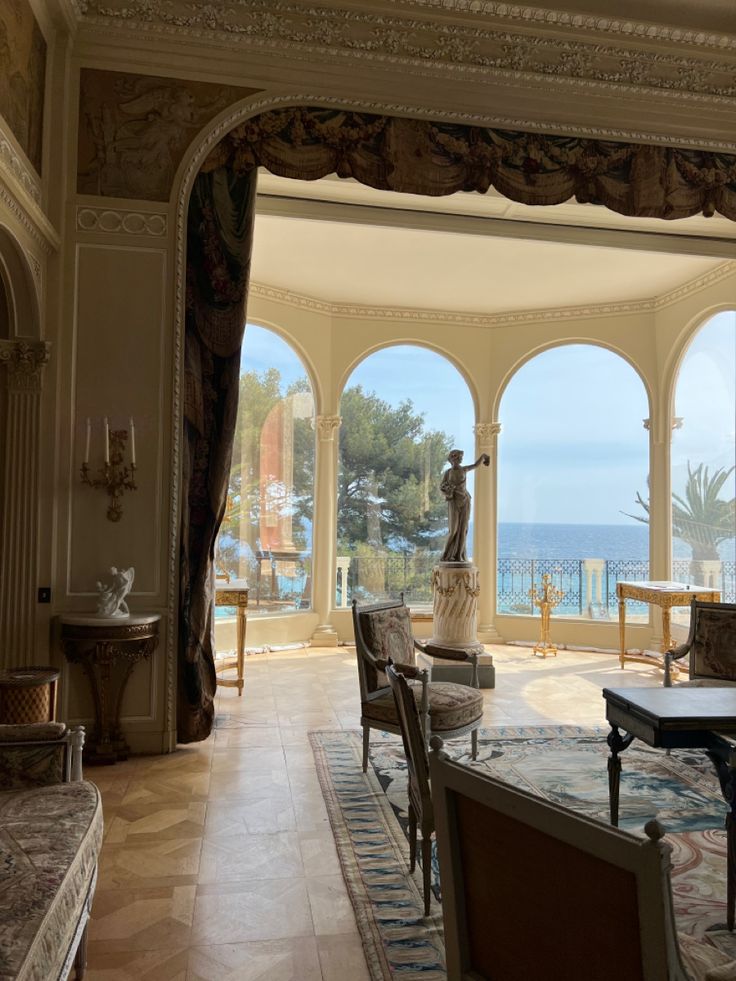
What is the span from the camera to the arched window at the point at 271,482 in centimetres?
821

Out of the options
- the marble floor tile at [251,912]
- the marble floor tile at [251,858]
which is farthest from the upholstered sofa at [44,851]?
the marble floor tile at [251,858]

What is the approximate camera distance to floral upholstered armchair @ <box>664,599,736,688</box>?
188 inches

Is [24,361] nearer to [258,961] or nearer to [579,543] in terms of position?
[258,961]

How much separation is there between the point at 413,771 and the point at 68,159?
12.8 ft

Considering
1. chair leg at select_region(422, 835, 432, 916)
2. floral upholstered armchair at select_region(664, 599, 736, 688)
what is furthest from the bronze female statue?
chair leg at select_region(422, 835, 432, 916)

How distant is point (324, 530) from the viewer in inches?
339

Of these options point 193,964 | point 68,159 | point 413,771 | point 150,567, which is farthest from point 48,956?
point 68,159

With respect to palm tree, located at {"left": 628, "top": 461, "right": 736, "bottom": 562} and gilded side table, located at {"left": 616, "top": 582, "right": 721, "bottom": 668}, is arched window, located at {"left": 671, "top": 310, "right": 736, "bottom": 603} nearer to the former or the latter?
palm tree, located at {"left": 628, "top": 461, "right": 736, "bottom": 562}

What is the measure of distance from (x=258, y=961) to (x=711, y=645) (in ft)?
12.0

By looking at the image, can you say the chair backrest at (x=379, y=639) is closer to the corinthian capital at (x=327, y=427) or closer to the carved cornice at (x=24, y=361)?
the carved cornice at (x=24, y=361)

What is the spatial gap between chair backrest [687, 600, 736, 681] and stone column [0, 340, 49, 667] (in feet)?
13.5

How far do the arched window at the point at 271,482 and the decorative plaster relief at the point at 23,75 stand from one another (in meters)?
4.17

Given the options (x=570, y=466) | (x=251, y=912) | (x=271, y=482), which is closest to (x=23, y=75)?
(x=251, y=912)

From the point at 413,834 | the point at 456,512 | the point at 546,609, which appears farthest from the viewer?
the point at 546,609
